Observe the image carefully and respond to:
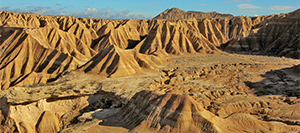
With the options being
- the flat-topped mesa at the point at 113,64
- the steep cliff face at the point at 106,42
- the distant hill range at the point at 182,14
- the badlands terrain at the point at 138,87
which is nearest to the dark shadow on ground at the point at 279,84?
the badlands terrain at the point at 138,87

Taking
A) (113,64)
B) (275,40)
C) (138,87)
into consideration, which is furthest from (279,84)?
(275,40)

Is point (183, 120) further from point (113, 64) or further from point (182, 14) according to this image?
point (182, 14)

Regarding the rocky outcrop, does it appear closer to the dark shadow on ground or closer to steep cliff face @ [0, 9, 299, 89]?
the dark shadow on ground

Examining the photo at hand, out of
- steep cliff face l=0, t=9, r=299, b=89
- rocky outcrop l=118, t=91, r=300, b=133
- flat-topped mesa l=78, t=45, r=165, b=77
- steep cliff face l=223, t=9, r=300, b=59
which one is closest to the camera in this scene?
rocky outcrop l=118, t=91, r=300, b=133

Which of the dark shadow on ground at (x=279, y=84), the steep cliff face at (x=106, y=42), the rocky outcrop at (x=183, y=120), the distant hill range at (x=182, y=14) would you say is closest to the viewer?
the rocky outcrop at (x=183, y=120)

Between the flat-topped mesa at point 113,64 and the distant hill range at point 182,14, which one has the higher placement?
the distant hill range at point 182,14

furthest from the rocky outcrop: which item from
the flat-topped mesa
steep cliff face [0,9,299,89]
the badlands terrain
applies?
steep cliff face [0,9,299,89]

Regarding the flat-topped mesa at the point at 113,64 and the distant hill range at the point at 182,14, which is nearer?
the flat-topped mesa at the point at 113,64

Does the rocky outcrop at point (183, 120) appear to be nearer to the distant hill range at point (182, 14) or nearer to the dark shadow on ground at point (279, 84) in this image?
the dark shadow on ground at point (279, 84)
